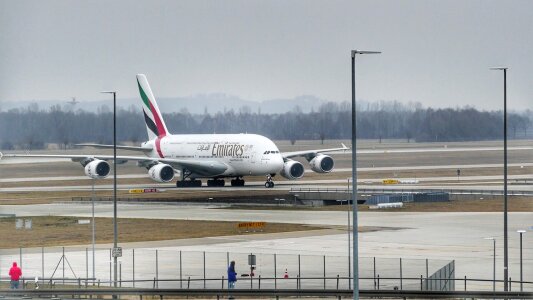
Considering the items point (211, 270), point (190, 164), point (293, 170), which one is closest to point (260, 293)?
point (211, 270)

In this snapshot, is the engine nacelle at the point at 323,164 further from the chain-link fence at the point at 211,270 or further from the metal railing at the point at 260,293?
the metal railing at the point at 260,293

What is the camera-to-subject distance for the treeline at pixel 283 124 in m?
133

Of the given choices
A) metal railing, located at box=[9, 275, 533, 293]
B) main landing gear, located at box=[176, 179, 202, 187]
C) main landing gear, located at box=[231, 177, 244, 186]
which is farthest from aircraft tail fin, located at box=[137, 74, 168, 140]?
metal railing, located at box=[9, 275, 533, 293]

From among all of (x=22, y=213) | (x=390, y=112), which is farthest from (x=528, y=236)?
(x=390, y=112)

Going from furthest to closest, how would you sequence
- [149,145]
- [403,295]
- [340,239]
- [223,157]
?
[149,145], [223,157], [340,239], [403,295]

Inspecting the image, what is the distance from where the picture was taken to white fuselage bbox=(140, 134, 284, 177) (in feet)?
403

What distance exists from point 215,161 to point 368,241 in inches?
2317

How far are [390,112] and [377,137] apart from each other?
12.5 meters

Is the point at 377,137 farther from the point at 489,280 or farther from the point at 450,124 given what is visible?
the point at 489,280

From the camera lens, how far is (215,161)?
128125 mm

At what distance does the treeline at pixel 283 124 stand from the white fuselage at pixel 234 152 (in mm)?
9190

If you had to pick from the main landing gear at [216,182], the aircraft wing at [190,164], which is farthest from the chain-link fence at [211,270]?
the main landing gear at [216,182]

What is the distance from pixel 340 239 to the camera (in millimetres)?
72000

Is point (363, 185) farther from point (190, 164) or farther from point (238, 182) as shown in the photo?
point (190, 164)
